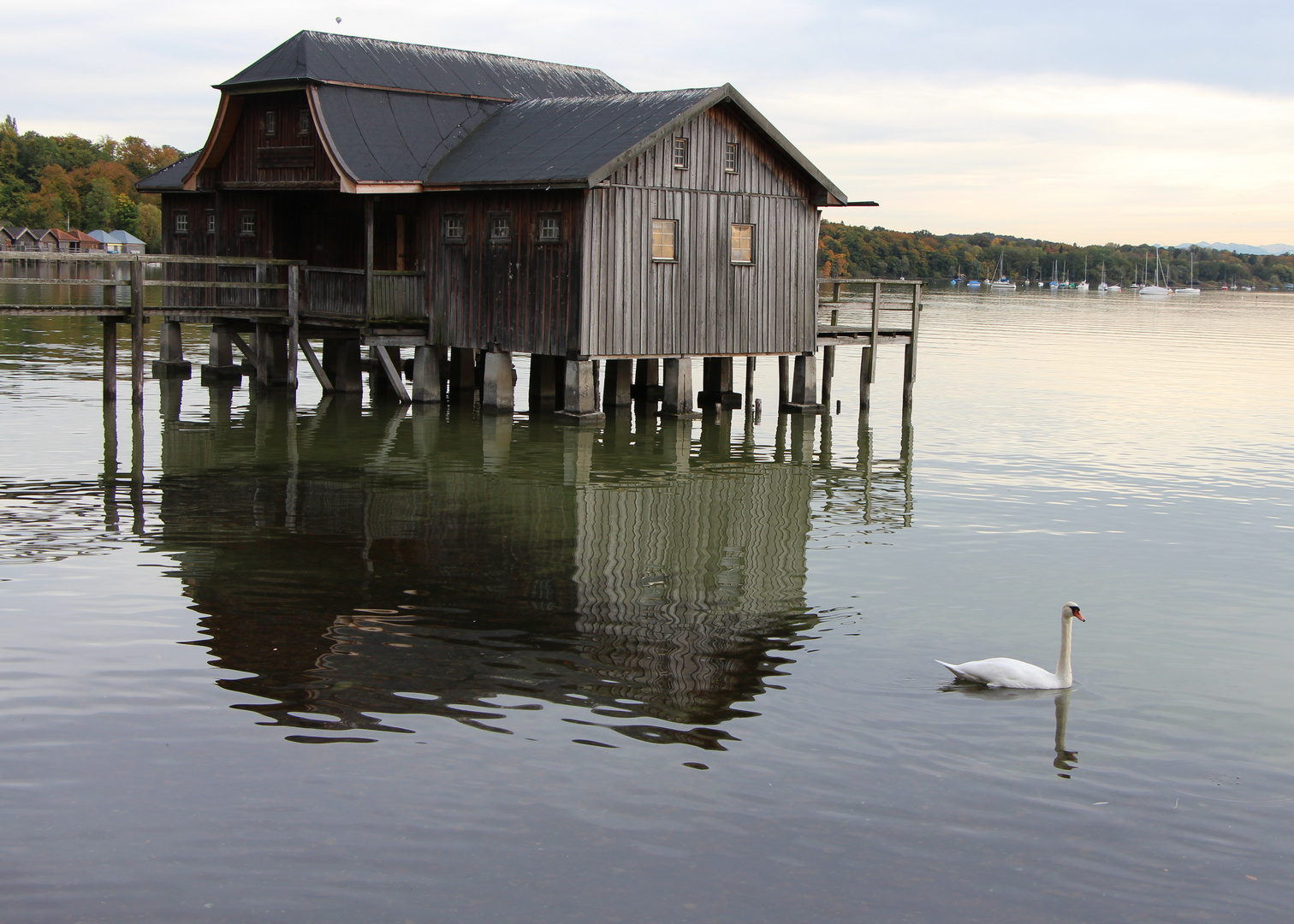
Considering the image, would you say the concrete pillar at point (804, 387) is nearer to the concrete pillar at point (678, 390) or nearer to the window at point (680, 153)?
the concrete pillar at point (678, 390)

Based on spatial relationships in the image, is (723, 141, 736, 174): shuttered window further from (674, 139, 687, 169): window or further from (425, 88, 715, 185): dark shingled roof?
(425, 88, 715, 185): dark shingled roof

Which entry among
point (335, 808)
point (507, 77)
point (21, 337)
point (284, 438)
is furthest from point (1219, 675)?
point (21, 337)

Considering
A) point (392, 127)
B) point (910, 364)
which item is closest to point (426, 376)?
point (392, 127)

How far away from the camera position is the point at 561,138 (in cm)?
2658

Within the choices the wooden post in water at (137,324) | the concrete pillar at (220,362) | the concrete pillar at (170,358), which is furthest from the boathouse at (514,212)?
the concrete pillar at (170,358)

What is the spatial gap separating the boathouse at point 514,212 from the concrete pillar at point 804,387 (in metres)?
0.10

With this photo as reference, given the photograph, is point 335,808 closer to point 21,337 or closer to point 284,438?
point 284,438

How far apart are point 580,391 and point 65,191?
132675mm

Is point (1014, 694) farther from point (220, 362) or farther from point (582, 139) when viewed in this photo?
point (220, 362)

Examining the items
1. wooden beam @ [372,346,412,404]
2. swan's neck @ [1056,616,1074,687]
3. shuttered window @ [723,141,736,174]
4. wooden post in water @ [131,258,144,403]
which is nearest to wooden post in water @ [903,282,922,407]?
shuttered window @ [723,141,736,174]

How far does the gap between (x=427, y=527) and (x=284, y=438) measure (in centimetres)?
876

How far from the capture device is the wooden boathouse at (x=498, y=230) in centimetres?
2523

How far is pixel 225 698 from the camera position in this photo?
959 cm

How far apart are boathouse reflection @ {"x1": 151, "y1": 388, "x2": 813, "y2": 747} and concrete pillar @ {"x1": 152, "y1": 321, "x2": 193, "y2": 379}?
1089 cm
